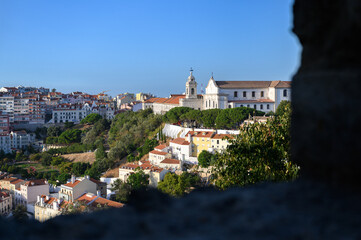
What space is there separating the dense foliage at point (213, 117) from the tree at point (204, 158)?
5.85m

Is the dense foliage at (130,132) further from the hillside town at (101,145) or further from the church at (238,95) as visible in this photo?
the church at (238,95)

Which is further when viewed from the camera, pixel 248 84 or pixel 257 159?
pixel 248 84

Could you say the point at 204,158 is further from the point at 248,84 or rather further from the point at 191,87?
the point at 191,87

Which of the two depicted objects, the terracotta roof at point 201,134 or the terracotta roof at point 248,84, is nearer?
the terracotta roof at point 201,134

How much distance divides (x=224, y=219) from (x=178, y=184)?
27175mm

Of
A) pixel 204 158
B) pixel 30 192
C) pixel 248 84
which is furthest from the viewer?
pixel 248 84

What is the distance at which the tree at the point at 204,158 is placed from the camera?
35.9 m

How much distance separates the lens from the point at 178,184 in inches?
1127

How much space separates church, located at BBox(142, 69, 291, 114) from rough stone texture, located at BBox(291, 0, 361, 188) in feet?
152

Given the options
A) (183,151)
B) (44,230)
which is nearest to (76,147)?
→ (183,151)

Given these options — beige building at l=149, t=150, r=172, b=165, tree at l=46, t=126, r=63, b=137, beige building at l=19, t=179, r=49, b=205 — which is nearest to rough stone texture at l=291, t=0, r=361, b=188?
beige building at l=19, t=179, r=49, b=205

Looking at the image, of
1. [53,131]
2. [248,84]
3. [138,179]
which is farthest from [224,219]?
[53,131]

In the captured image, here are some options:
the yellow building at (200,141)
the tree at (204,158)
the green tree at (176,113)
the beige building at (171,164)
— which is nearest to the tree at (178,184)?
the tree at (204,158)

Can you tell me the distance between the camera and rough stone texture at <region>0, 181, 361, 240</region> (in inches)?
64.6
